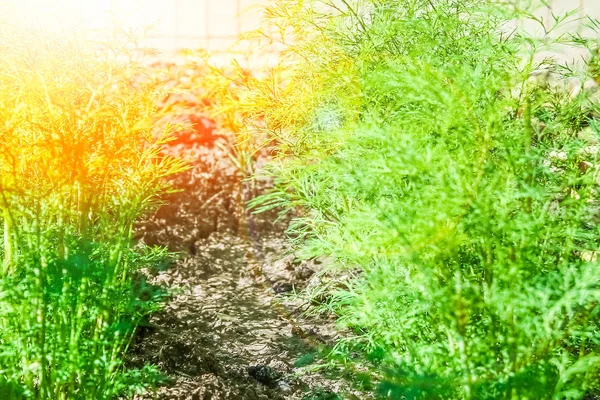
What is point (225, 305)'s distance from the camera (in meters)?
4.40

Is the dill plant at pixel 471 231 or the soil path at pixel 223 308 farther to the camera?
the soil path at pixel 223 308

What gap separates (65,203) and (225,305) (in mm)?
1672

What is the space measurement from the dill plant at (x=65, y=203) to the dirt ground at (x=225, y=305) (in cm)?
46

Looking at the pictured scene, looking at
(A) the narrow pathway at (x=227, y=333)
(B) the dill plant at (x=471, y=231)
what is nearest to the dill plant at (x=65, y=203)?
(A) the narrow pathway at (x=227, y=333)

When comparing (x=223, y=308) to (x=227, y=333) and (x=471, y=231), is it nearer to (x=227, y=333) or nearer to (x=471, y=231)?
(x=227, y=333)

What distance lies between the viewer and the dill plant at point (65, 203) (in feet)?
8.24

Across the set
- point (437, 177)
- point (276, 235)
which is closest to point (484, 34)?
point (437, 177)

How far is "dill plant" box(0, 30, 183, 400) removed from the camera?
2512 mm

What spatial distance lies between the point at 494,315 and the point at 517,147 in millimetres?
560

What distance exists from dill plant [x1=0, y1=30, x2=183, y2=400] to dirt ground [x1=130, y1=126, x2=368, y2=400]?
459 mm

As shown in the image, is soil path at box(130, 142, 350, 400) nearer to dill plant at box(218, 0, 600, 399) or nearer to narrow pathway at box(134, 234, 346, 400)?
narrow pathway at box(134, 234, 346, 400)

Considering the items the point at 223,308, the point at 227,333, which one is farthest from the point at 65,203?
the point at 223,308

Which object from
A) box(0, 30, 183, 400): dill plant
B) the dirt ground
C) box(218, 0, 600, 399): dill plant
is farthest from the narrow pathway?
box(218, 0, 600, 399): dill plant

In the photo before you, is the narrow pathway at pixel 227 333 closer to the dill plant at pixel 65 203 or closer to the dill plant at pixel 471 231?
the dill plant at pixel 65 203
